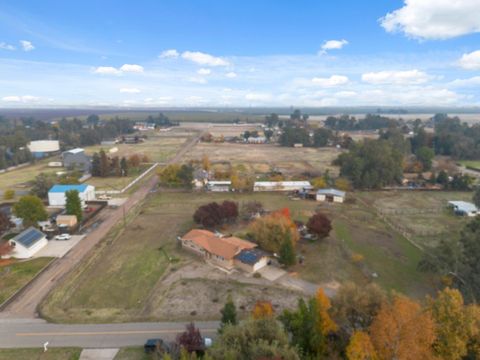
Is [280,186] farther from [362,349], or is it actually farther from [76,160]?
[76,160]

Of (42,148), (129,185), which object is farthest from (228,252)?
(42,148)

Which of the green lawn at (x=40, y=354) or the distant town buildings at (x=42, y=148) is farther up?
the distant town buildings at (x=42, y=148)

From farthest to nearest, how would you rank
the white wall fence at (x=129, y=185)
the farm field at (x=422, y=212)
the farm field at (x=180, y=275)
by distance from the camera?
1. the white wall fence at (x=129, y=185)
2. the farm field at (x=422, y=212)
3. the farm field at (x=180, y=275)

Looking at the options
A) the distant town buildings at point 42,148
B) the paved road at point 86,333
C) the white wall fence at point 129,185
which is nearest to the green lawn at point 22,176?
the distant town buildings at point 42,148

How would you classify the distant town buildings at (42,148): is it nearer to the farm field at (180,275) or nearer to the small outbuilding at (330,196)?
the farm field at (180,275)

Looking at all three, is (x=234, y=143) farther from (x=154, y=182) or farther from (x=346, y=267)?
(x=346, y=267)

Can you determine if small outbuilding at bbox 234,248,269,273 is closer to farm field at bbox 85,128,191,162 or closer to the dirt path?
the dirt path

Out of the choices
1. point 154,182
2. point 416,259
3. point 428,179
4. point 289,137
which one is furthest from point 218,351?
point 289,137
